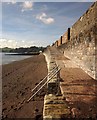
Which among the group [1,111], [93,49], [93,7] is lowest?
[1,111]

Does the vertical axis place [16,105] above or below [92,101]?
below

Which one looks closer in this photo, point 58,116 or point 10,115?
point 58,116

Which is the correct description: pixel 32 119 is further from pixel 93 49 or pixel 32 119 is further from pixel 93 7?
pixel 93 7

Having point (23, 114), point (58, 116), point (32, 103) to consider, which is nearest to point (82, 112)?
point (58, 116)

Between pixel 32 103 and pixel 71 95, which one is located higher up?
pixel 71 95

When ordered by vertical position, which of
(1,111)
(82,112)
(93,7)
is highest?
(93,7)

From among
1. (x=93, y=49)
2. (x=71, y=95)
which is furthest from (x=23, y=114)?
(x=93, y=49)

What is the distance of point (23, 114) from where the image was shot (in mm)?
5375

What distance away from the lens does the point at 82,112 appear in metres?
3.46

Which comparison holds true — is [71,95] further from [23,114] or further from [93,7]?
[93,7]

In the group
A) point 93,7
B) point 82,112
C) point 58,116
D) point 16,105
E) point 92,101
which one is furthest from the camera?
point 93,7

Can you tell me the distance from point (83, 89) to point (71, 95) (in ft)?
2.20

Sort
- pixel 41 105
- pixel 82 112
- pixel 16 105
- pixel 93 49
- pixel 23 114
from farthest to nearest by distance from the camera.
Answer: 1. pixel 93 49
2. pixel 16 105
3. pixel 41 105
4. pixel 23 114
5. pixel 82 112

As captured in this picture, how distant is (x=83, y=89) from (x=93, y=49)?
230cm
